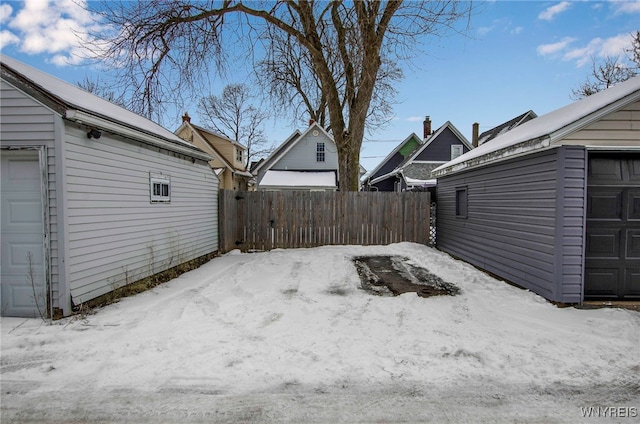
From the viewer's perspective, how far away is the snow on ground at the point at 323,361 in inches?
95.2

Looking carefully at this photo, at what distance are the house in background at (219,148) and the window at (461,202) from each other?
50.6 ft

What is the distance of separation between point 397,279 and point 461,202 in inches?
147

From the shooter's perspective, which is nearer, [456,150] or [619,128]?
[619,128]

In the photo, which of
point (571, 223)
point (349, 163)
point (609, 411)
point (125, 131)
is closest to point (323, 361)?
point (609, 411)

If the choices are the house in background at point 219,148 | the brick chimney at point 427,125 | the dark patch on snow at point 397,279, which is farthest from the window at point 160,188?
the brick chimney at point 427,125

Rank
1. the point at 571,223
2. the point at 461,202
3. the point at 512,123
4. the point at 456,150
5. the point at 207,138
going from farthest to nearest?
the point at 512,123 → the point at 207,138 → the point at 456,150 → the point at 461,202 → the point at 571,223

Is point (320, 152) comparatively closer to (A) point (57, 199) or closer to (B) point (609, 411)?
(A) point (57, 199)

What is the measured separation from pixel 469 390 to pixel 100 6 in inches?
410

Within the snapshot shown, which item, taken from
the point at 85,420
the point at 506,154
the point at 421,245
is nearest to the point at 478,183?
the point at 506,154

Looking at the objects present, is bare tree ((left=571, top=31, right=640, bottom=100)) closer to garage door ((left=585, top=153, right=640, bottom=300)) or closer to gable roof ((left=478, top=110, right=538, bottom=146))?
gable roof ((left=478, top=110, right=538, bottom=146))

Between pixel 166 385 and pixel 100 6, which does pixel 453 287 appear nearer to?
pixel 166 385

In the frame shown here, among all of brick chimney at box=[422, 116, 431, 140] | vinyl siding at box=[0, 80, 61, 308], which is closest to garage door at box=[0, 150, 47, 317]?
vinyl siding at box=[0, 80, 61, 308]

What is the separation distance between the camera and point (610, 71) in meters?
17.1

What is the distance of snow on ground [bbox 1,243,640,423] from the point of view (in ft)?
7.93
